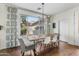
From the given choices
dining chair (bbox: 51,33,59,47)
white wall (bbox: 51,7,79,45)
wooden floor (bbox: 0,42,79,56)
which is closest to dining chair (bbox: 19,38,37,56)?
wooden floor (bbox: 0,42,79,56)

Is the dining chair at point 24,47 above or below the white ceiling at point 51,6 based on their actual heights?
below

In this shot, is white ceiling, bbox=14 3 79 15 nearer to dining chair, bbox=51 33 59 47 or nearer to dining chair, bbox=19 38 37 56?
dining chair, bbox=51 33 59 47

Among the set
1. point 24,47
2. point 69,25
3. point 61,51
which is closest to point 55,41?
point 61,51

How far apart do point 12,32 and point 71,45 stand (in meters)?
1.06

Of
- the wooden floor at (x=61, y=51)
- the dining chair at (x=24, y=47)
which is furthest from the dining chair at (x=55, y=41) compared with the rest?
the dining chair at (x=24, y=47)

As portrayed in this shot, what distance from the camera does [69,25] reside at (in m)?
1.95

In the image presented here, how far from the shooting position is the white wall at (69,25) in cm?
193

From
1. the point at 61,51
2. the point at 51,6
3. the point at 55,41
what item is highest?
the point at 51,6

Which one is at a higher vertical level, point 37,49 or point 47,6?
point 47,6

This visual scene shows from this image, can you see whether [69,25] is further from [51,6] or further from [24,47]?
[24,47]

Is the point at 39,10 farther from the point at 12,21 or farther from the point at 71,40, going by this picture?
the point at 71,40

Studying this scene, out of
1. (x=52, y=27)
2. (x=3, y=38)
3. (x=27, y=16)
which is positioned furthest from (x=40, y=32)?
(x=3, y=38)

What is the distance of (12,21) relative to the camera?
1960 mm

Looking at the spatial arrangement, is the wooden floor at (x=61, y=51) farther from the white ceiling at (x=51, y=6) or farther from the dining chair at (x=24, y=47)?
the white ceiling at (x=51, y=6)
